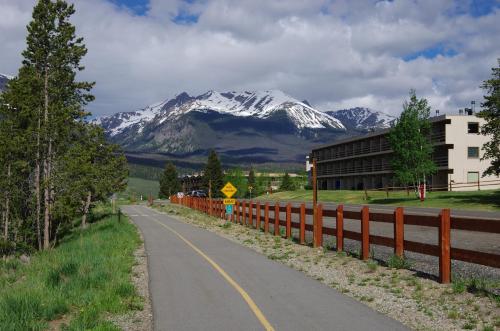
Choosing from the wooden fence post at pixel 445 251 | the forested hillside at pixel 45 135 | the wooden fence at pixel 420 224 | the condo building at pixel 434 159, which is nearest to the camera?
the wooden fence at pixel 420 224

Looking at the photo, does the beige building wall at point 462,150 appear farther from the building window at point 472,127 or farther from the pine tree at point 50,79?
the pine tree at point 50,79

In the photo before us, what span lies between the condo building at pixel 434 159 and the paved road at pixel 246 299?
107ft

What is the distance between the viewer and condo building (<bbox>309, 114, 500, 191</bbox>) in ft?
227

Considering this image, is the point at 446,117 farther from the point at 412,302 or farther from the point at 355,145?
the point at 412,302

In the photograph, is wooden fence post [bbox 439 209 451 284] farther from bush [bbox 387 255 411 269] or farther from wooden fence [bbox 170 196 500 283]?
bush [bbox 387 255 411 269]

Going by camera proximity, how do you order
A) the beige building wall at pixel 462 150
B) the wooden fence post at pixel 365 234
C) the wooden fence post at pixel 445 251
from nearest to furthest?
the wooden fence post at pixel 445 251 < the wooden fence post at pixel 365 234 < the beige building wall at pixel 462 150

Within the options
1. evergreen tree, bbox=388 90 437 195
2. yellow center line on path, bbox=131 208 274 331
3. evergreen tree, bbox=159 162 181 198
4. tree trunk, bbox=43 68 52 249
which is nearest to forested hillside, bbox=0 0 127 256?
tree trunk, bbox=43 68 52 249

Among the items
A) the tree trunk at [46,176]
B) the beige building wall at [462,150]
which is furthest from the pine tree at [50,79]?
the beige building wall at [462,150]

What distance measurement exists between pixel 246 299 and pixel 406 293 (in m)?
2.88

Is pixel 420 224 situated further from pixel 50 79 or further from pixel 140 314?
pixel 50 79

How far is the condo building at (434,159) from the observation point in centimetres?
6931

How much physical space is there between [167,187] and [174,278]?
134920mm

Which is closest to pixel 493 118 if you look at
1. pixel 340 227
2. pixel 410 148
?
pixel 410 148

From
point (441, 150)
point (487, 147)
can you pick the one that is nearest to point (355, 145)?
point (441, 150)
